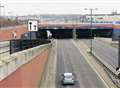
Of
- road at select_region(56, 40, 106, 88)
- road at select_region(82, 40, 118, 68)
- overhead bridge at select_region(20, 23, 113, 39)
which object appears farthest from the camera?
overhead bridge at select_region(20, 23, 113, 39)

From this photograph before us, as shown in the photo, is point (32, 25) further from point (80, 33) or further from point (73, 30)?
point (80, 33)

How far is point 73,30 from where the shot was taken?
156 m

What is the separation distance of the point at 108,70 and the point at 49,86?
658 inches

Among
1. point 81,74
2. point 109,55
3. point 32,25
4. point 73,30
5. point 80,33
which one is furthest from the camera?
point 80,33


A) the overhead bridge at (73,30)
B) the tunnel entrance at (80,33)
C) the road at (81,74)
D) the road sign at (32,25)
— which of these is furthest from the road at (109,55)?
the tunnel entrance at (80,33)

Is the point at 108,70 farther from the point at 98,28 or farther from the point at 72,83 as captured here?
the point at 98,28

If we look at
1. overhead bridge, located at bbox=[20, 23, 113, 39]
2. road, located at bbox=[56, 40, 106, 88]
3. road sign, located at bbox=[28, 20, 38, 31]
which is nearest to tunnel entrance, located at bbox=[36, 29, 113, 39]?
overhead bridge, located at bbox=[20, 23, 113, 39]

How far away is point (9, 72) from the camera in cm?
1376

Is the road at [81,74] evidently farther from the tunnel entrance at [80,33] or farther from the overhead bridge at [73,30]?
the tunnel entrance at [80,33]

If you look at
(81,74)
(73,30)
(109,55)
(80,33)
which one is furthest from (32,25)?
(80,33)

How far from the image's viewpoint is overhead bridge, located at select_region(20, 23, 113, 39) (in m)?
155

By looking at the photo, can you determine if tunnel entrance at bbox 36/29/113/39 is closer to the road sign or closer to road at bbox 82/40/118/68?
road at bbox 82/40/118/68

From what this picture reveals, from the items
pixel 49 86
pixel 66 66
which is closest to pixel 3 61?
pixel 49 86

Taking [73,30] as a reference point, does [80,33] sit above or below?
below
